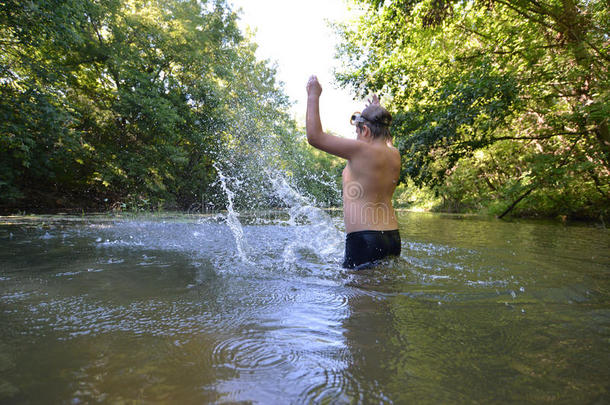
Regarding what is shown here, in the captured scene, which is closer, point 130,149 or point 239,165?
point 130,149

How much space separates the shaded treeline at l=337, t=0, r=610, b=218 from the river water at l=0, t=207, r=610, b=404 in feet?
13.8

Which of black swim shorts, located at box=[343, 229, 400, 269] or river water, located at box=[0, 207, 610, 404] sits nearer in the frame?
river water, located at box=[0, 207, 610, 404]

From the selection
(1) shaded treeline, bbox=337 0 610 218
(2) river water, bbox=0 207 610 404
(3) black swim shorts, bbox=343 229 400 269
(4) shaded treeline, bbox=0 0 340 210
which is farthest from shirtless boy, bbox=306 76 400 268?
(4) shaded treeline, bbox=0 0 340 210

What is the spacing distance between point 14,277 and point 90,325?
5.57 feet

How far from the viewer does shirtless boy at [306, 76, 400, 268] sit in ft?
9.57

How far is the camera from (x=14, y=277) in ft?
8.74

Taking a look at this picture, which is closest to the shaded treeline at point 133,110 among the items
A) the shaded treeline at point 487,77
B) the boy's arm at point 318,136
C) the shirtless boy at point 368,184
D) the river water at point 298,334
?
the shaded treeline at point 487,77

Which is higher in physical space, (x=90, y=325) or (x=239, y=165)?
(x=239, y=165)

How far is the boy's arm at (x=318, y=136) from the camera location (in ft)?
8.96

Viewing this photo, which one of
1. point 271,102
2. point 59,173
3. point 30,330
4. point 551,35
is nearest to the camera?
point 30,330

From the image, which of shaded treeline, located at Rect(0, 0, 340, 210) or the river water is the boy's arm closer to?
the river water

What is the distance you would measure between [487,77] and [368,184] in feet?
17.4

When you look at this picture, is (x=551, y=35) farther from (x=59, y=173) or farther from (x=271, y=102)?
(x=271, y=102)

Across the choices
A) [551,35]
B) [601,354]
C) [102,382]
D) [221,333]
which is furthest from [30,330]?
[551,35]
